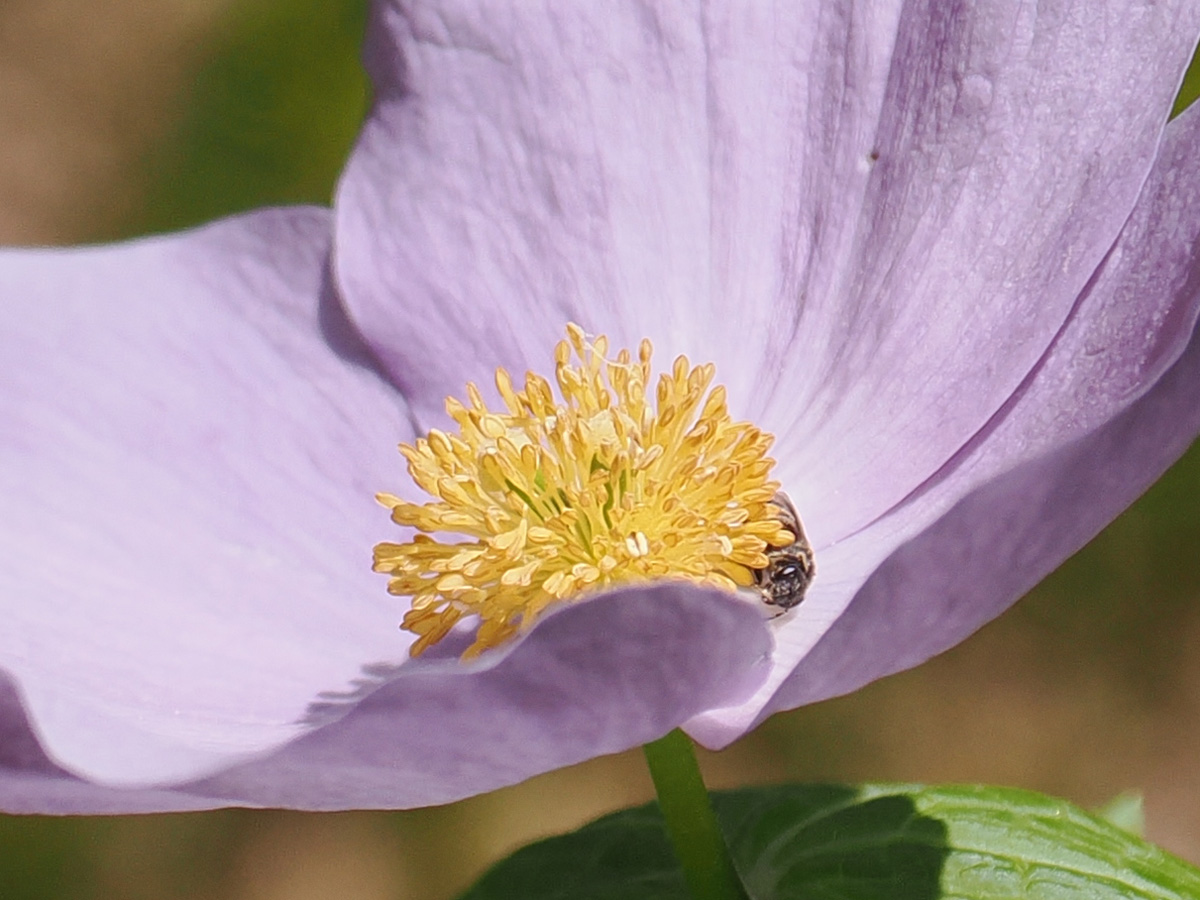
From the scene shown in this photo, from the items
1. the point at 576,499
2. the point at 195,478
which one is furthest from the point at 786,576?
the point at 195,478

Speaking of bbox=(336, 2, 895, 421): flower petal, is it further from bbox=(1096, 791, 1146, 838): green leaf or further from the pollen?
bbox=(1096, 791, 1146, 838): green leaf

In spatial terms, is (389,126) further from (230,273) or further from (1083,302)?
(1083,302)

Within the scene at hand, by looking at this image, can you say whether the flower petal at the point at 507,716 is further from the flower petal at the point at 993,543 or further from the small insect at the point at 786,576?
the small insect at the point at 786,576

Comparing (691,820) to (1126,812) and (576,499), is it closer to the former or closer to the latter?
(576,499)

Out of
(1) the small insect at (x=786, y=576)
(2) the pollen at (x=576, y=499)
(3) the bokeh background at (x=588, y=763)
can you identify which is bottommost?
(1) the small insect at (x=786, y=576)

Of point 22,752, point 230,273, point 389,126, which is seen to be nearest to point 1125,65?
point 389,126

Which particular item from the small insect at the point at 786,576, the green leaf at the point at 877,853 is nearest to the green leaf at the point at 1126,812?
the green leaf at the point at 877,853
